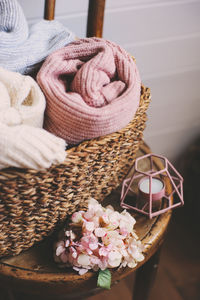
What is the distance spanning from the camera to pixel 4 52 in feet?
1.93

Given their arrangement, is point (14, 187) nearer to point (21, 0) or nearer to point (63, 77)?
point (63, 77)

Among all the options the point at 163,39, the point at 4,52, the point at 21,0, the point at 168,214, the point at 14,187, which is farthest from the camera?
the point at 163,39

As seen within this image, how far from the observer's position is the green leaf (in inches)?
21.7

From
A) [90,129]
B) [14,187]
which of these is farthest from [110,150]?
[14,187]

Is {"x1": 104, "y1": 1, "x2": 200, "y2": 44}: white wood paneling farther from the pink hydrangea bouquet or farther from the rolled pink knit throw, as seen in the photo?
the pink hydrangea bouquet

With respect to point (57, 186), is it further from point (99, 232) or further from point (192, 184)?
point (192, 184)

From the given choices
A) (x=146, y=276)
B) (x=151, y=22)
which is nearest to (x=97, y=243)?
(x=146, y=276)

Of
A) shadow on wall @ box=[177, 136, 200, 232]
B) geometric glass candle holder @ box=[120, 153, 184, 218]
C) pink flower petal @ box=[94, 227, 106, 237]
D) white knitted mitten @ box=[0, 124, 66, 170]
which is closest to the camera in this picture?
white knitted mitten @ box=[0, 124, 66, 170]

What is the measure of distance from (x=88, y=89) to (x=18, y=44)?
16 centimetres

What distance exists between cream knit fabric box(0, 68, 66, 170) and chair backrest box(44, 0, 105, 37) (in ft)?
0.99

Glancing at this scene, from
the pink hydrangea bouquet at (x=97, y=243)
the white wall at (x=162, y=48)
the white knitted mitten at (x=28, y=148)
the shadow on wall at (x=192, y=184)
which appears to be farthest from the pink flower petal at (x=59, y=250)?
the shadow on wall at (x=192, y=184)

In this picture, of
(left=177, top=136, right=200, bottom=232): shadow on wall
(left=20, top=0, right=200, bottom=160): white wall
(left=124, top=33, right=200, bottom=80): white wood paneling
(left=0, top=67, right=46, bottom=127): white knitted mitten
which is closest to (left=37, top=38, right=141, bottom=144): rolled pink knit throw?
(left=0, top=67, right=46, bottom=127): white knitted mitten

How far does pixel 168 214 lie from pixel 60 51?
0.37 meters

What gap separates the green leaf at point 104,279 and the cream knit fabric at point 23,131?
205 mm
